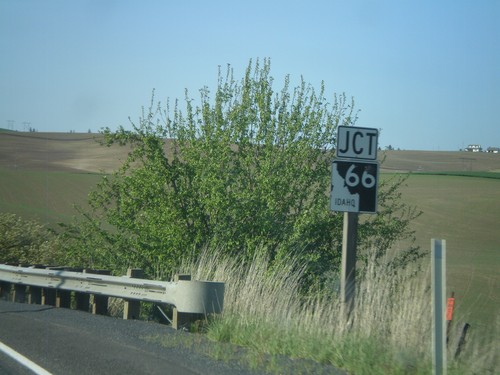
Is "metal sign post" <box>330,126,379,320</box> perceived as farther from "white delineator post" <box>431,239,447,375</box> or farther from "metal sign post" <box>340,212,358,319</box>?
"white delineator post" <box>431,239,447,375</box>

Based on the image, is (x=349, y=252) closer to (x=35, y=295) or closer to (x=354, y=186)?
(x=354, y=186)

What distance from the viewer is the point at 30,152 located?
217 feet

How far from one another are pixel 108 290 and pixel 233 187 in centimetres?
504

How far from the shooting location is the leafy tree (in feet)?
53.0

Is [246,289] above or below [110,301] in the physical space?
above

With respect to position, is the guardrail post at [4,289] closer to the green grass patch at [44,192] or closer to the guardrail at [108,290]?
the guardrail at [108,290]

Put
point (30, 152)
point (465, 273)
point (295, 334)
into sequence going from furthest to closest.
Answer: point (30, 152), point (465, 273), point (295, 334)

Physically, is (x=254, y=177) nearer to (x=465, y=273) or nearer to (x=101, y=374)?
(x=101, y=374)

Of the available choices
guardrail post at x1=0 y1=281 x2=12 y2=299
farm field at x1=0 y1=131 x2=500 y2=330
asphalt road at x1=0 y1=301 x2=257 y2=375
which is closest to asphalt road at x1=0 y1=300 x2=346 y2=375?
asphalt road at x1=0 y1=301 x2=257 y2=375

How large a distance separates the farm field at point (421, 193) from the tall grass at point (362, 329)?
0.84 meters

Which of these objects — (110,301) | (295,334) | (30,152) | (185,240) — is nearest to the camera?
(295,334)

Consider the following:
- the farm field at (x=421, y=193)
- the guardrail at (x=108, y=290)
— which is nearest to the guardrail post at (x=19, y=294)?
the guardrail at (x=108, y=290)

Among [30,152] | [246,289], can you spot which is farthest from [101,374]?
[30,152]

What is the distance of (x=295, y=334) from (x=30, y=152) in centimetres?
6055
